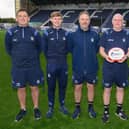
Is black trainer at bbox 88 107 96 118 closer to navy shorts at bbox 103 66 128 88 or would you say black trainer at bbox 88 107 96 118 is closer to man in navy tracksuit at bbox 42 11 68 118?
navy shorts at bbox 103 66 128 88

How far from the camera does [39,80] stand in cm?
631

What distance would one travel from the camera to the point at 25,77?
20.4 feet

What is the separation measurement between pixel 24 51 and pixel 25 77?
0.41m

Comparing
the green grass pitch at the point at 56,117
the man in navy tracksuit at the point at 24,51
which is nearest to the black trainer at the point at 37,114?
the green grass pitch at the point at 56,117

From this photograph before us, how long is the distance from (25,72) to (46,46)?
536 millimetres

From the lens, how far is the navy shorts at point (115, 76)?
6145mm

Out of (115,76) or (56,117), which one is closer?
(115,76)

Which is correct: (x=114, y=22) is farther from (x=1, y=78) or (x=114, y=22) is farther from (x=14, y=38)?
(x=1, y=78)

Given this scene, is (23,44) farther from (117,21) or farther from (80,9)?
(80,9)

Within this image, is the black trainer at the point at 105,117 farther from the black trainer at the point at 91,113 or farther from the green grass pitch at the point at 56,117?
the black trainer at the point at 91,113

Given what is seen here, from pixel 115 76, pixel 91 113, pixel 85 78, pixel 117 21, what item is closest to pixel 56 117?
pixel 91 113

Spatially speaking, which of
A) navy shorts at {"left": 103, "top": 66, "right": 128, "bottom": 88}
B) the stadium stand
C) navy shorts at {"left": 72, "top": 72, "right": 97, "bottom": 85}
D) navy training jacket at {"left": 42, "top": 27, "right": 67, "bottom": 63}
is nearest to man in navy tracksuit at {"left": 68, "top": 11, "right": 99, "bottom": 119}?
navy shorts at {"left": 72, "top": 72, "right": 97, "bottom": 85}

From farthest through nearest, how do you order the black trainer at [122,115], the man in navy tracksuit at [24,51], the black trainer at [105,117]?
the black trainer at [122,115], the black trainer at [105,117], the man in navy tracksuit at [24,51]

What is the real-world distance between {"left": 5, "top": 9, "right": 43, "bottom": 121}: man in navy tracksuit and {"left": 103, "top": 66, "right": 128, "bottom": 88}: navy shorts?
3.42 ft
